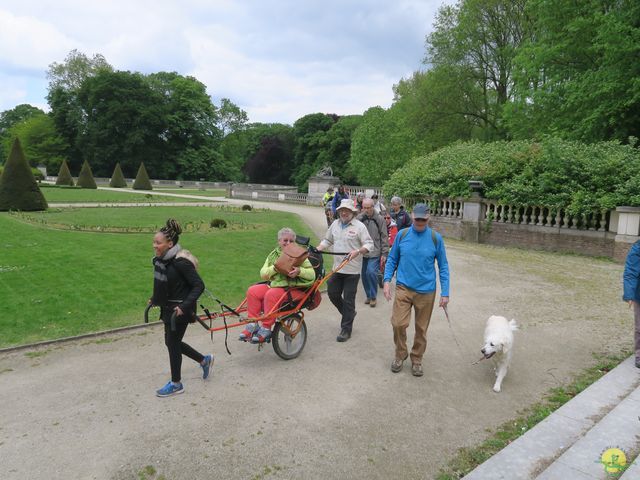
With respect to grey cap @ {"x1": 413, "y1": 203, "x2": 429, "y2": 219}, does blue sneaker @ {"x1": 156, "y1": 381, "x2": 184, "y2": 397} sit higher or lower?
lower

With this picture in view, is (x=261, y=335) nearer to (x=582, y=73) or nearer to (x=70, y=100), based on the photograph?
(x=582, y=73)

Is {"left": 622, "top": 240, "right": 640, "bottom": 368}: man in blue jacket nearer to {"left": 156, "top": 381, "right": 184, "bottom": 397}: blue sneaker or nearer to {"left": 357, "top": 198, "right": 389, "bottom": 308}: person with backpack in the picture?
{"left": 357, "top": 198, "right": 389, "bottom": 308}: person with backpack

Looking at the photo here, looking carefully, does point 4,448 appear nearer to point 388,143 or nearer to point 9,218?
point 9,218

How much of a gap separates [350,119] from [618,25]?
50379 millimetres

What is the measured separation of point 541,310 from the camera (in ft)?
27.0

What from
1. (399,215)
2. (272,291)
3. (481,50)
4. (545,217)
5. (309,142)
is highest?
(481,50)

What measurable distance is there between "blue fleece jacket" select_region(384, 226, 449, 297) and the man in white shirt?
102 centimetres

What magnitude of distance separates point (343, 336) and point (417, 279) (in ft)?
5.63

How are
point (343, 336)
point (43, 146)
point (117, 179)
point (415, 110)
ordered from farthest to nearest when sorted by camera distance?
point (43, 146), point (117, 179), point (415, 110), point (343, 336)

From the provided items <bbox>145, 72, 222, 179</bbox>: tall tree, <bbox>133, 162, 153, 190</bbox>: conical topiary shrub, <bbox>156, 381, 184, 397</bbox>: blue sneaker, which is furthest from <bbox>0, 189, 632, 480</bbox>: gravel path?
<bbox>145, 72, 222, 179</bbox>: tall tree

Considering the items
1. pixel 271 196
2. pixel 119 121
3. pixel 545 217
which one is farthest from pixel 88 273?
pixel 119 121

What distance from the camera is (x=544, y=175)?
14.8 metres

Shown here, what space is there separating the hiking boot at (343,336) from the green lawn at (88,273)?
8.96 feet

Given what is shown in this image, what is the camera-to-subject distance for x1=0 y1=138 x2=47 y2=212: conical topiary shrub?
22.9 m
